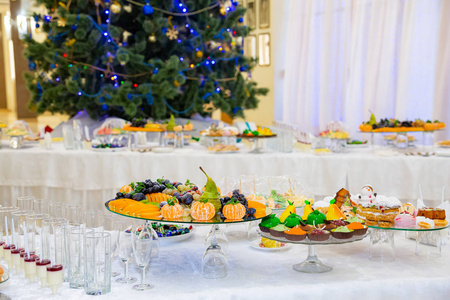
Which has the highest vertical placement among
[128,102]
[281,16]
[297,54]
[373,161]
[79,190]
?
[281,16]

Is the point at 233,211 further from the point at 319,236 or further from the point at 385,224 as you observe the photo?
the point at 385,224

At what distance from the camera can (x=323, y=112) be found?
27.0 feet

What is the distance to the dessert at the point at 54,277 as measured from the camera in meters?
1.58

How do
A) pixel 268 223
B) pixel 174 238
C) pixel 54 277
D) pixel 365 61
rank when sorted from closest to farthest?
pixel 54 277, pixel 268 223, pixel 174 238, pixel 365 61

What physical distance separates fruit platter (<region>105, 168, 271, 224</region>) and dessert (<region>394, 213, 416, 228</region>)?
1.57 ft

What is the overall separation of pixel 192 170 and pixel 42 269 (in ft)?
9.53

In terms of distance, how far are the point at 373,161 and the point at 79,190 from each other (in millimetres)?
2676

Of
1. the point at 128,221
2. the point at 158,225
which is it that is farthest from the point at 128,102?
the point at 128,221

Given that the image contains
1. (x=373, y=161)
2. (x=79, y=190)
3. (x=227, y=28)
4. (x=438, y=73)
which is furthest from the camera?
(x=227, y=28)

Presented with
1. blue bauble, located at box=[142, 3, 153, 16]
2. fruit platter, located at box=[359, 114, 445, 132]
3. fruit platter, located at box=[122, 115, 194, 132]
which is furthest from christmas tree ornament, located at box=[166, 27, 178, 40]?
fruit platter, located at box=[359, 114, 445, 132]

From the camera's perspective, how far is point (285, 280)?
173 cm

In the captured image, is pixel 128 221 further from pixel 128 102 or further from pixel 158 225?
pixel 128 102

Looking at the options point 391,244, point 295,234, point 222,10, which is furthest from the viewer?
point 222,10

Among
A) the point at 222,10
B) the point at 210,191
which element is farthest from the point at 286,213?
the point at 222,10
